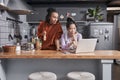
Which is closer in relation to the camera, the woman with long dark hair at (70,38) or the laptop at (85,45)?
the laptop at (85,45)

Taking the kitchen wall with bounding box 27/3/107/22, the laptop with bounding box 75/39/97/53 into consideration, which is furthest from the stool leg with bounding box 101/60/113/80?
the kitchen wall with bounding box 27/3/107/22

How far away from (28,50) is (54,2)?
3023mm

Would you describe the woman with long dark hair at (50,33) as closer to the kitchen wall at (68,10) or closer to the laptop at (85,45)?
the laptop at (85,45)

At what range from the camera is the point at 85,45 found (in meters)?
2.33

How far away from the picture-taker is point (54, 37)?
3191 mm

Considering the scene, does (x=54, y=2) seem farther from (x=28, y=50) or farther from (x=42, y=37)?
(x=28, y=50)

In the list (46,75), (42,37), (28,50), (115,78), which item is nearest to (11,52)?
(28,50)

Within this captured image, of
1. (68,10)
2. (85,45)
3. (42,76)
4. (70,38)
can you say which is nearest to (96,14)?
(68,10)

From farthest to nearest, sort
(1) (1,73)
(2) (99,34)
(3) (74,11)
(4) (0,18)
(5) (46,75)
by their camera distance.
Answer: (3) (74,11), (2) (99,34), (4) (0,18), (1) (1,73), (5) (46,75)

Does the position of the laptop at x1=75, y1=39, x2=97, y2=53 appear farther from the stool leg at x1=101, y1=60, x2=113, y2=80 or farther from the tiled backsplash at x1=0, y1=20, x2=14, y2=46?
the tiled backsplash at x1=0, y1=20, x2=14, y2=46

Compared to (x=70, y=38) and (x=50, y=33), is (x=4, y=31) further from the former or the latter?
(x=70, y=38)

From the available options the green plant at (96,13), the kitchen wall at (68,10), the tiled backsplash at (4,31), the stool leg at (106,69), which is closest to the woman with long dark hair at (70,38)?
the stool leg at (106,69)

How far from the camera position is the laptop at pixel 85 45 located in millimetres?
2250

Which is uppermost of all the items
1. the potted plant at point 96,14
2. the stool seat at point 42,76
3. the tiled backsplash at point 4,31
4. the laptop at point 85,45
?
the potted plant at point 96,14
